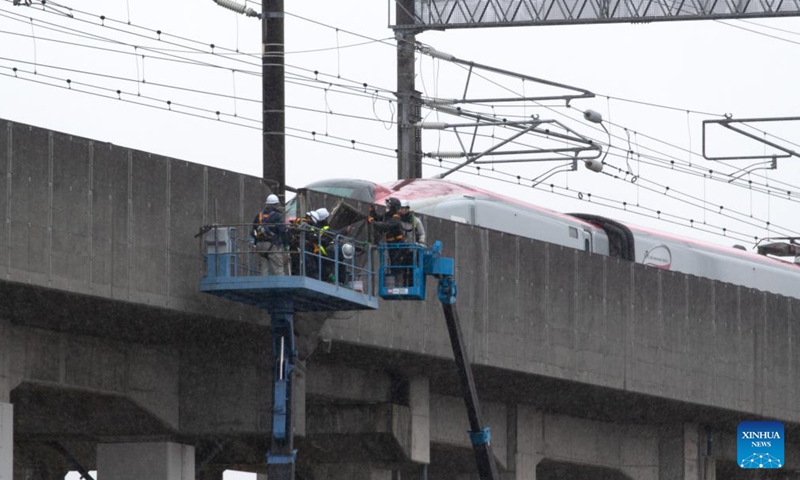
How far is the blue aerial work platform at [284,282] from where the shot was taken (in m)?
24.7

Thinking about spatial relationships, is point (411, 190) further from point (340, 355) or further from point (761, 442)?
point (761, 442)

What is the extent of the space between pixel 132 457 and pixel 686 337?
13.2 meters

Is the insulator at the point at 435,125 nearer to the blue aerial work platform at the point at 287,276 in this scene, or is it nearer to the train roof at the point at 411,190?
the train roof at the point at 411,190

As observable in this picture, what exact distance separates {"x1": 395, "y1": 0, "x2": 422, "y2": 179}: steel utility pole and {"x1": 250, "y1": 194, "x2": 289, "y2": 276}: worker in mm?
13670

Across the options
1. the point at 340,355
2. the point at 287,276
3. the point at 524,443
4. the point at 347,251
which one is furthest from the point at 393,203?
the point at 524,443

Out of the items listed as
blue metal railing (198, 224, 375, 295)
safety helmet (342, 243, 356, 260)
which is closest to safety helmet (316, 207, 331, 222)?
blue metal railing (198, 224, 375, 295)

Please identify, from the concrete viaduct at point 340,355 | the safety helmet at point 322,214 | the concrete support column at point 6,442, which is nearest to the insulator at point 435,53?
the concrete viaduct at point 340,355

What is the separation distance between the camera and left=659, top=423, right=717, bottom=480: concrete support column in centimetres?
4006

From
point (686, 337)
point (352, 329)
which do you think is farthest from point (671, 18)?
point (352, 329)

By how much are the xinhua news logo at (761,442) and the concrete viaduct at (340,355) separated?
0.48 meters

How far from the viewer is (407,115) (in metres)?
38.5

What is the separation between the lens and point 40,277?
22.4m

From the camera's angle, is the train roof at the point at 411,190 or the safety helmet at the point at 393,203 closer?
the safety helmet at the point at 393,203

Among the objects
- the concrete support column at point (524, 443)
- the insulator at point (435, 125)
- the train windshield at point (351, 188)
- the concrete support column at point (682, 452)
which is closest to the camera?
the train windshield at point (351, 188)
